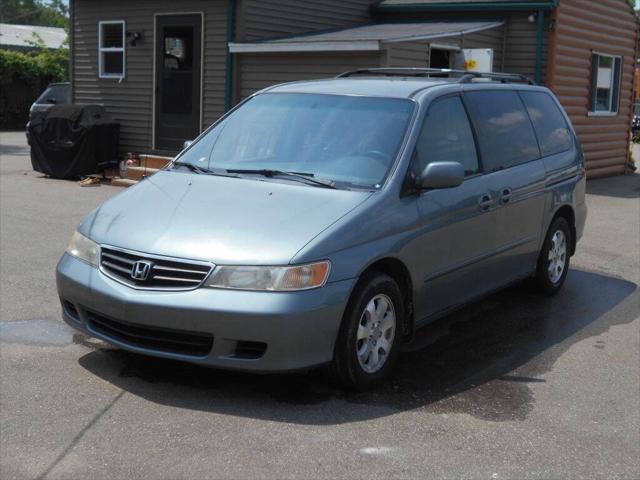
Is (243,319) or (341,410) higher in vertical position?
(243,319)

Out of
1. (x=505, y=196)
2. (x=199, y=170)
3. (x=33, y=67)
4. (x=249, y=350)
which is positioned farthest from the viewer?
(x=33, y=67)

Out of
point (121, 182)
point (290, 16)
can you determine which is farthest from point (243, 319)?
point (290, 16)

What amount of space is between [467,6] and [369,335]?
1246cm

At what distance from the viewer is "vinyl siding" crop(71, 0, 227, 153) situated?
49.5 feet

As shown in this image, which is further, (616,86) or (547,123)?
(616,86)

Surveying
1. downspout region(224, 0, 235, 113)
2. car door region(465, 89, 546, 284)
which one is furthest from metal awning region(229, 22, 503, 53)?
car door region(465, 89, 546, 284)

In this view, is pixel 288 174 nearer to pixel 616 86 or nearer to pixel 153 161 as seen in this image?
pixel 153 161

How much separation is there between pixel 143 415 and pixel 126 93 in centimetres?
1255

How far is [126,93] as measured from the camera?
16.4m

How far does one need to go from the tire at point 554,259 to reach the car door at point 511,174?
21cm

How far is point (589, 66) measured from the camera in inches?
683

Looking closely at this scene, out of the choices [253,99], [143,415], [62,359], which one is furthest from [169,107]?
[143,415]

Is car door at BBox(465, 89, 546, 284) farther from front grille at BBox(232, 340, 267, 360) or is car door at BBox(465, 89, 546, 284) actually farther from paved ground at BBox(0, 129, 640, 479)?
front grille at BBox(232, 340, 267, 360)

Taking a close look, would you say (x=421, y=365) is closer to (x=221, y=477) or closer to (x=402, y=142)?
(x=402, y=142)
